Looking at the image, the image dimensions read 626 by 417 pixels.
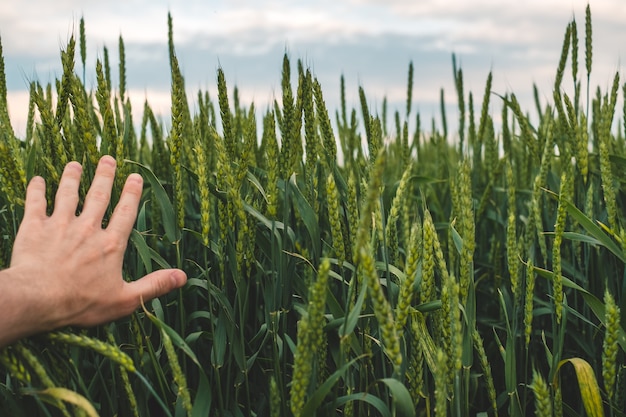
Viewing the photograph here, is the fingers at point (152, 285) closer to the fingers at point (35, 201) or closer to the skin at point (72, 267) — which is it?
the skin at point (72, 267)

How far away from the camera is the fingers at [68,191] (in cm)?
121

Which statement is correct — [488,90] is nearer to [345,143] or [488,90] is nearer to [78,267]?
[345,143]

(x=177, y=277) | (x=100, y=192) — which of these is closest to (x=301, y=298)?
(x=177, y=277)

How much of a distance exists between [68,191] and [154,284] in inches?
8.8

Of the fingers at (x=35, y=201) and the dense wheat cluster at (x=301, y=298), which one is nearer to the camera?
the dense wheat cluster at (x=301, y=298)

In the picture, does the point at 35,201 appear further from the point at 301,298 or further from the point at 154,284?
the point at 301,298

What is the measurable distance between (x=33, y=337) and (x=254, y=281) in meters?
0.58

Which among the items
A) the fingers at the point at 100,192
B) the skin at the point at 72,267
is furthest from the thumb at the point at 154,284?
the fingers at the point at 100,192

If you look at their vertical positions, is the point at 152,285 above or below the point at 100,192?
below

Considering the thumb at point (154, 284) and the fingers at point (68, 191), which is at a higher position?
the fingers at point (68, 191)

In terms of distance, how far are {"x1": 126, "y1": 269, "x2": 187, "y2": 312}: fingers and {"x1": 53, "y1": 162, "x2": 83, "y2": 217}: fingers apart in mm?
171

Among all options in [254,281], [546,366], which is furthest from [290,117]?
[546,366]

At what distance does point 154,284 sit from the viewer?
1.19 metres

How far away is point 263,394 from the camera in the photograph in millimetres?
1500
